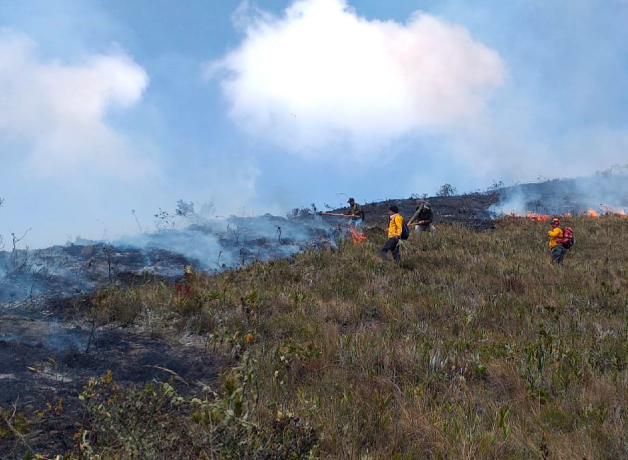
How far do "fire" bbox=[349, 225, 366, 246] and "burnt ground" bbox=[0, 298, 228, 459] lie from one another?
7.74 metres

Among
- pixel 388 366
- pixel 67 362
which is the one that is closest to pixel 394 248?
pixel 388 366

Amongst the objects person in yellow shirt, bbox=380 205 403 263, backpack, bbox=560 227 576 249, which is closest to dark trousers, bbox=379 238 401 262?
person in yellow shirt, bbox=380 205 403 263

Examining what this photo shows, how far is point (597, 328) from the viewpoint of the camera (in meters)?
5.06

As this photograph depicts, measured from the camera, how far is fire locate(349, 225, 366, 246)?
12666 millimetres

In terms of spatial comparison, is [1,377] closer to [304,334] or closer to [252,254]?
[304,334]

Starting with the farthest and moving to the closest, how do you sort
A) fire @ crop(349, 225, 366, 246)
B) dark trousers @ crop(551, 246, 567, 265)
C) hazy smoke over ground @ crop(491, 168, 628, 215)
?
hazy smoke over ground @ crop(491, 168, 628, 215)
fire @ crop(349, 225, 366, 246)
dark trousers @ crop(551, 246, 567, 265)

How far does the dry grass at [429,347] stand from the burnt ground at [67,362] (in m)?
0.39

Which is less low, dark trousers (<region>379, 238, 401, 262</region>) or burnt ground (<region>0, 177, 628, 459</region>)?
dark trousers (<region>379, 238, 401, 262</region>)

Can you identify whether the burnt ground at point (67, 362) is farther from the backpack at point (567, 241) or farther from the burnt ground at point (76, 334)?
the backpack at point (567, 241)

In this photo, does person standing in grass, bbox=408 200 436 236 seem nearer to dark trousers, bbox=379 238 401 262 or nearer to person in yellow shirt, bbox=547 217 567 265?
dark trousers, bbox=379 238 401 262

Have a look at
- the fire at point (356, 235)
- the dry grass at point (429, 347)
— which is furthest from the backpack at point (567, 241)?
the fire at point (356, 235)

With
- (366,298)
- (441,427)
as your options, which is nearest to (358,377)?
(441,427)

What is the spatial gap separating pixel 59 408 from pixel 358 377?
2.30 meters

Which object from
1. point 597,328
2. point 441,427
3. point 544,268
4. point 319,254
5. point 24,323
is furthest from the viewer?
point 319,254
